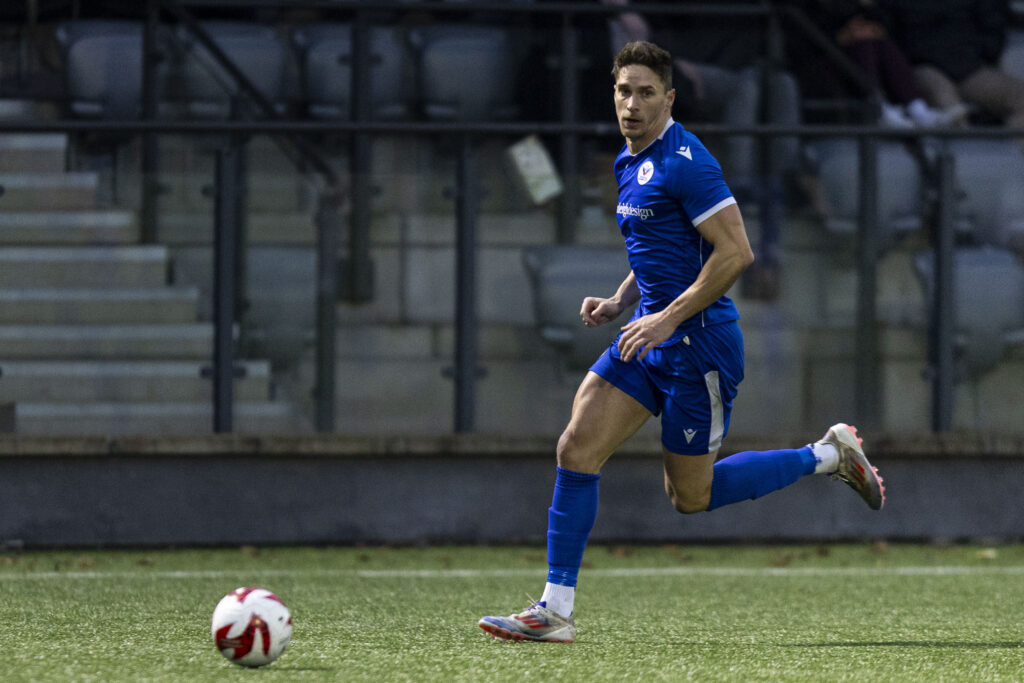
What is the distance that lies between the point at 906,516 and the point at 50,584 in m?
4.86

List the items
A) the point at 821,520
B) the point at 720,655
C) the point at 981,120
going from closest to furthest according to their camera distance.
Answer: the point at 720,655 < the point at 821,520 < the point at 981,120

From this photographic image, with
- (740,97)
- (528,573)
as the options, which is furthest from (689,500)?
(740,97)

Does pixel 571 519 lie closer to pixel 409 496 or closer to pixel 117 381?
pixel 409 496

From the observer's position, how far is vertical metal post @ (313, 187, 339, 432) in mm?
8914

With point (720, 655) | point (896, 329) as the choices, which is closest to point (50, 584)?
point (720, 655)

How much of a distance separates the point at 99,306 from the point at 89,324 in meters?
0.11

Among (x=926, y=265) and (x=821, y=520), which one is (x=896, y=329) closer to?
(x=926, y=265)

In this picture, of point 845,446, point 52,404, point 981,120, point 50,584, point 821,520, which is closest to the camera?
point 845,446

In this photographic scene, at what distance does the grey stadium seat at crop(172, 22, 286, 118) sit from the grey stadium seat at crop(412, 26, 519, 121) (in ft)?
3.07

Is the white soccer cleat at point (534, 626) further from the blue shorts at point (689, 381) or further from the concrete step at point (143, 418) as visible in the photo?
the concrete step at point (143, 418)

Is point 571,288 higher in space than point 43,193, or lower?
lower

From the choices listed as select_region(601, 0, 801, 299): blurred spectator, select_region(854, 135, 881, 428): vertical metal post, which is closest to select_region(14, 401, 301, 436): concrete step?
select_region(601, 0, 801, 299): blurred spectator

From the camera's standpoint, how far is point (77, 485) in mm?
8688

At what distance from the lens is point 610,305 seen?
558 centimetres
